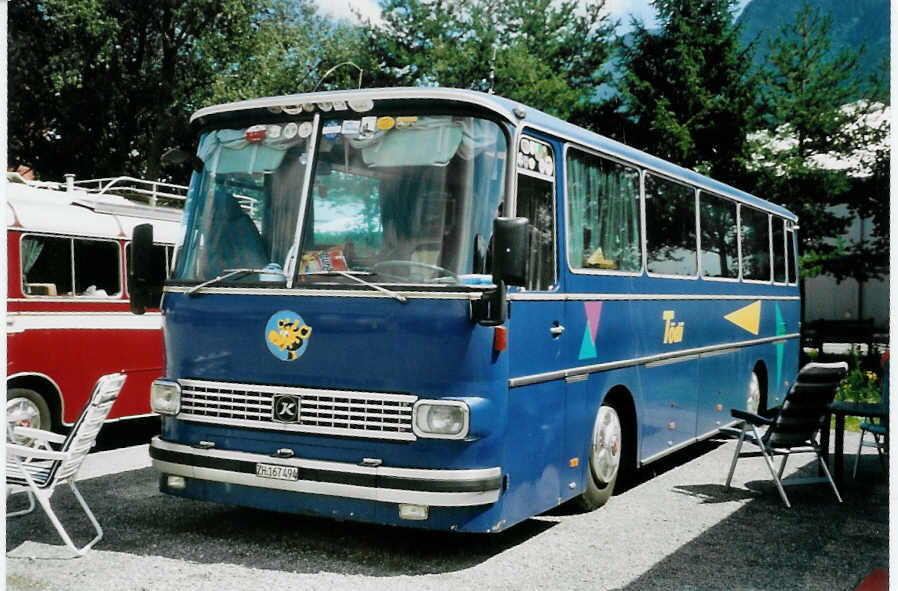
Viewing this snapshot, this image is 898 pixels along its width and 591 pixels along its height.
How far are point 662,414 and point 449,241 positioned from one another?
353cm

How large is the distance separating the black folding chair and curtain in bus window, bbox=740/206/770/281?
309cm

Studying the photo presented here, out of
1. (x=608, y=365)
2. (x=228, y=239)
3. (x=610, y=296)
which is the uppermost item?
(x=228, y=239)

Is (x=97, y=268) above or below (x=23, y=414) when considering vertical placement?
above

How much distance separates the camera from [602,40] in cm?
2505

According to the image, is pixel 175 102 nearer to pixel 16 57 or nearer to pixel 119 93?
pixel 119 93

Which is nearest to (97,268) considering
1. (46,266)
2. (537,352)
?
(46,266)

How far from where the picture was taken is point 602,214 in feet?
24.8

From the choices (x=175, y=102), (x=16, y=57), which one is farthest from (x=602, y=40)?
(x=16, y=57)

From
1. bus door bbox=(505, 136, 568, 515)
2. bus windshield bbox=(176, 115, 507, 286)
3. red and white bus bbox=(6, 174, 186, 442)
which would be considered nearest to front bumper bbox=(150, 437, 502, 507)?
bus door bbox=(505, 136, 568, 515)

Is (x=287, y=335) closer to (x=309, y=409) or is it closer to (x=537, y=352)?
(x=309, y=409)

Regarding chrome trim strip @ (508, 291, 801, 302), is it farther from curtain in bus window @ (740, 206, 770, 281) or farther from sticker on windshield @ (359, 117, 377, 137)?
sticker on windshield @ (359, 117, 377, 137)

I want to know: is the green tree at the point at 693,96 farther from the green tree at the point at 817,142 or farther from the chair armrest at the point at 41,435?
the chair armrest at the point at 41,435

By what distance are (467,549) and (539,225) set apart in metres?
2.08

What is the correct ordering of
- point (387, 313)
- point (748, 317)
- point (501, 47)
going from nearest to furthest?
point (387, 313) < point (748, 317) < point (501, 47)
